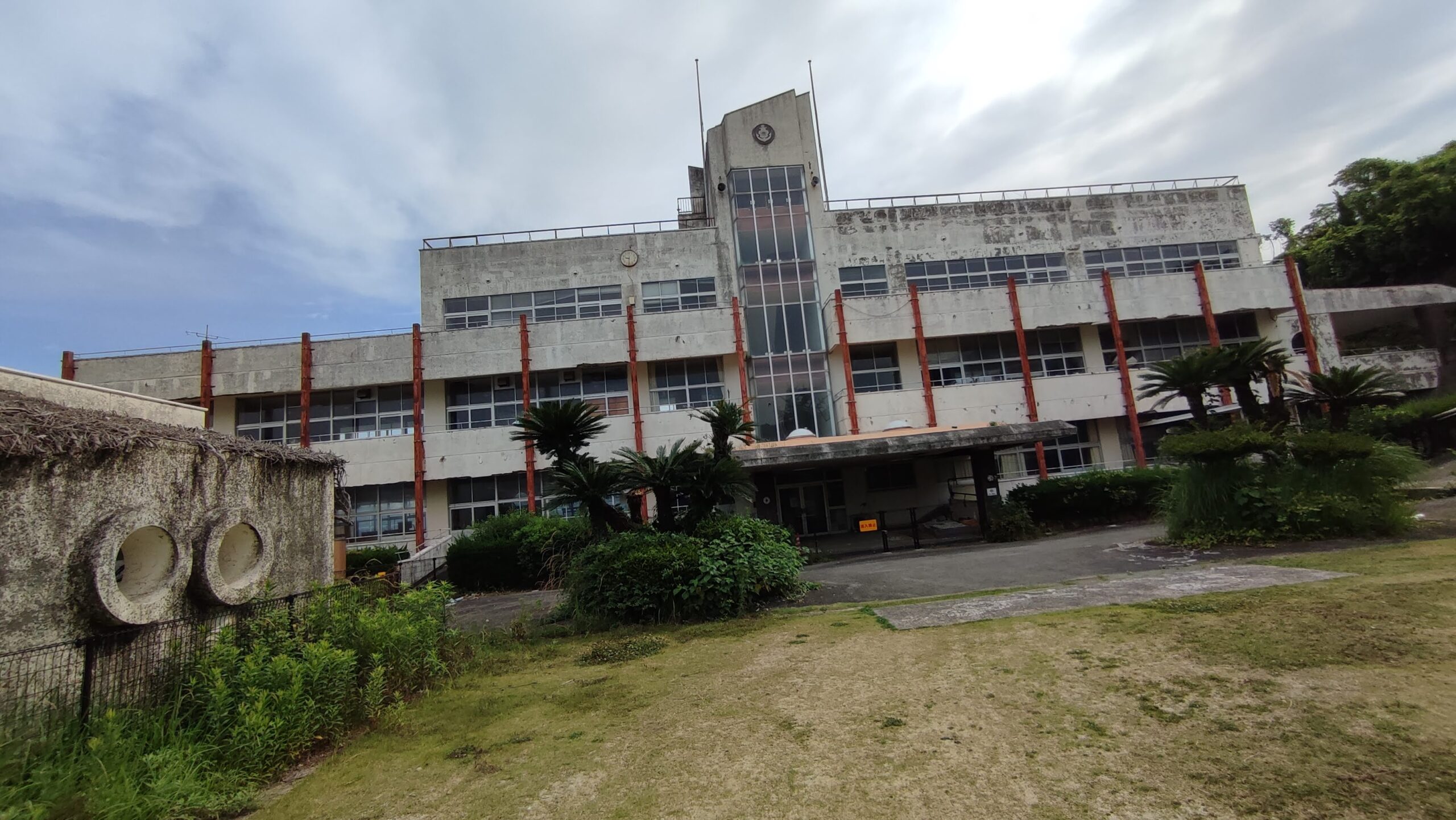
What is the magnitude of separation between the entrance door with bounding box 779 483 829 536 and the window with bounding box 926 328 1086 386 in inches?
262

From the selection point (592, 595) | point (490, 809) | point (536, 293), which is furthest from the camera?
point (536, 293)

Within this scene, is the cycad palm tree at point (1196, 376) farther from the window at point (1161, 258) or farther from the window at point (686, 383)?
the window at point (686, 383)

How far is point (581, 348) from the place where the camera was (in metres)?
23.5

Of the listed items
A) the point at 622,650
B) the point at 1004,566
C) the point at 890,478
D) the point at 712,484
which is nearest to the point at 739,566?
the point at 712,484

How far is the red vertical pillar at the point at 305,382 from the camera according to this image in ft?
73.7

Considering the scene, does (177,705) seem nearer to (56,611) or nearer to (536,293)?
(56,611)

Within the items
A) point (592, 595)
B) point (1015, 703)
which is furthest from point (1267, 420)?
point (592, 595)

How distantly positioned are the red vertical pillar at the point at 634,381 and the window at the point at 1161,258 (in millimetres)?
18861

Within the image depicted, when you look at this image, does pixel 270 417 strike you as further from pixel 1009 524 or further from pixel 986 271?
pixel 986 271

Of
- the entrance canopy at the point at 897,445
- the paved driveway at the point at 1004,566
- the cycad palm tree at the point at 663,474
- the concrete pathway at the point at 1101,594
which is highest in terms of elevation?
the entrance canopy at the point at 897,445

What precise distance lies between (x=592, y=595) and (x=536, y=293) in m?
18.9

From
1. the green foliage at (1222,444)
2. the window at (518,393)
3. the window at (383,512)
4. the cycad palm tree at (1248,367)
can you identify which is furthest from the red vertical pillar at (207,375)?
the cycad palm tree at (1248,367)

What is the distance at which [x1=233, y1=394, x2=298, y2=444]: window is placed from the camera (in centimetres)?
2333

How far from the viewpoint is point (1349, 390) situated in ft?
44.1
